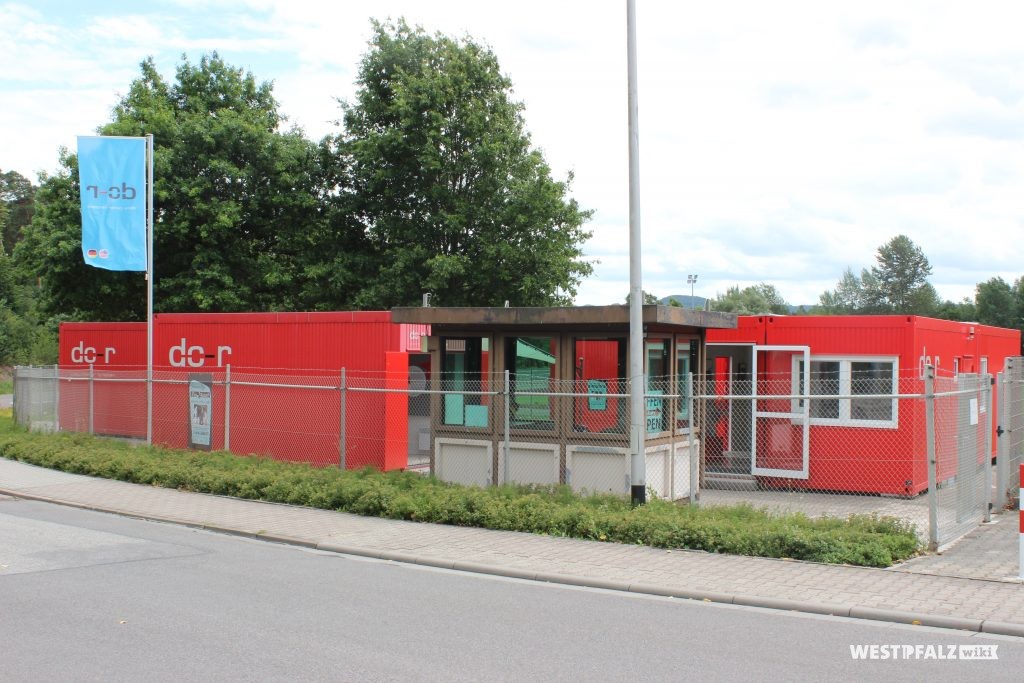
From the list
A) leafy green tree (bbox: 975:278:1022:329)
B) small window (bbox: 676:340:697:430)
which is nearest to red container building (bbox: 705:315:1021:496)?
small window (bbox: 676:340:697:430)

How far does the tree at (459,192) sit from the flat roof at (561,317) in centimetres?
1367

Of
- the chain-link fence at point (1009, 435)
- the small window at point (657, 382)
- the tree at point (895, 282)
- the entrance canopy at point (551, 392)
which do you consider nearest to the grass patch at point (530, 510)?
the entrance canopy at point (551, 392)

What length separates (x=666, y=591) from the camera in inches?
348

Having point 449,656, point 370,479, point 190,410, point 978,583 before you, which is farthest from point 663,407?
point 190,410

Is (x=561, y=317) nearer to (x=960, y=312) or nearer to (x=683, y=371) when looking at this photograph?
(x=683, y=371)

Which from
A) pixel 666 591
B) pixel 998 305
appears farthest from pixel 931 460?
pixel 998 305

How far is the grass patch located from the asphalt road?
211 cm

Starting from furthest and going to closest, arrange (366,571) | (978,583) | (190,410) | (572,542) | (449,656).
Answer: (190,410) → (572,542) → (366,571) → (978,583) → (449,656)

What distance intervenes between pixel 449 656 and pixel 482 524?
18.2 ft

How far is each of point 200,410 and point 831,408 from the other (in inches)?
487

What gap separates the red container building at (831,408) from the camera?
1550 cm

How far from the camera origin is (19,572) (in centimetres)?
951

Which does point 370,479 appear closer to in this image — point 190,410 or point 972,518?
point 190,410

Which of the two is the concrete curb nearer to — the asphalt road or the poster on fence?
the asphalt road
